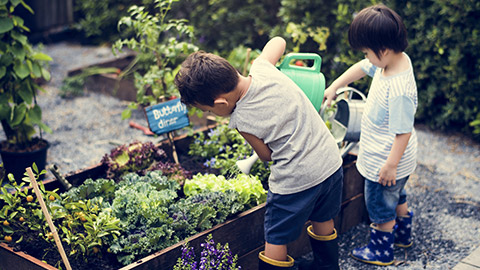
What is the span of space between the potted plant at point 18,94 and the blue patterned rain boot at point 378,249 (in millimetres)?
2440

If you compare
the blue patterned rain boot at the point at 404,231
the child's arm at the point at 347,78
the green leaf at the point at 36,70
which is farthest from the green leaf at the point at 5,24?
the blue patterned rain boot at the point at 404,231

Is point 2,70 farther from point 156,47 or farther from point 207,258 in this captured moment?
point 207,258

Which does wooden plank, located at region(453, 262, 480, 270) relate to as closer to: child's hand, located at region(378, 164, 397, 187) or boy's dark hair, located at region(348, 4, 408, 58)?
child's hand, located at region(378, 164, 397, 187)

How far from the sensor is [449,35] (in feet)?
13.3

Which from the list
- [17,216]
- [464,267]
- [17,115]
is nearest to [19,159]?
[17,115]

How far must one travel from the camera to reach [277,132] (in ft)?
6.41

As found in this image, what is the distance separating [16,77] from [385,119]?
2545 mm

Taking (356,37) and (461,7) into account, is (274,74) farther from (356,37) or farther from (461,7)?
(461,7)

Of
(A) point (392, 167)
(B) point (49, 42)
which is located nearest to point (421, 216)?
(A) point (392, 167)

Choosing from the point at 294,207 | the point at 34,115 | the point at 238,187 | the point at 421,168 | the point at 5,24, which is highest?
the point at 5,24

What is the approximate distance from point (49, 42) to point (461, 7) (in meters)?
6.18

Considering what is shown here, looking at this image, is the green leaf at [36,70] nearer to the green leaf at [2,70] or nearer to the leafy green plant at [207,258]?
the green leaf at [2,70]

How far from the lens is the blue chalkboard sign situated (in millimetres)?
2980

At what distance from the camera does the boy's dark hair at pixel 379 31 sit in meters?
2.14
